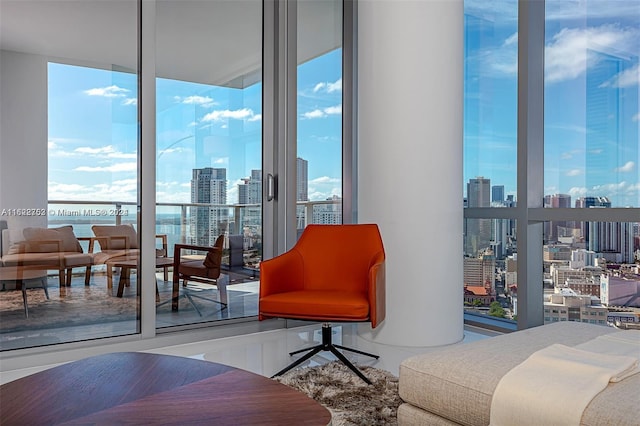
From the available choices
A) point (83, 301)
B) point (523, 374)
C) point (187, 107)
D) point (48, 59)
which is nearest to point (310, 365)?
point (83, 301)

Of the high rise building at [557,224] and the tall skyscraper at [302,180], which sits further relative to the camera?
the tall skyscraper at [302,180]

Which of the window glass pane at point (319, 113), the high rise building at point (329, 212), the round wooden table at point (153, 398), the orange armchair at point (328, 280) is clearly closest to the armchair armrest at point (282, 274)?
the orange armchair at point (328, 280)

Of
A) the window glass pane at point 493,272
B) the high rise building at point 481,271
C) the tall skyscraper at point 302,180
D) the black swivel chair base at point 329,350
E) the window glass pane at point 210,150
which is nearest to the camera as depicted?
the black swivel chair base at point 329,350

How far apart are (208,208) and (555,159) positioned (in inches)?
99.0

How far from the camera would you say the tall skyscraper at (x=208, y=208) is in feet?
12.5

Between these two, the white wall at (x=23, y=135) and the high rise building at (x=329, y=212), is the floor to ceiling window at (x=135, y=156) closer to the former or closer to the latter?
the white wall at (x=23, y=135)

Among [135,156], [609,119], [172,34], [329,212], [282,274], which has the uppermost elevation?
[172,34]

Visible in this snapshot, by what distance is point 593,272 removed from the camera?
11.6ft

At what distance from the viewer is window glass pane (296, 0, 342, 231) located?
14.2ft

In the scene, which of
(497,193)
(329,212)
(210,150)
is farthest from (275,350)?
(497,193)

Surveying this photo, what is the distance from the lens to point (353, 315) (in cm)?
287

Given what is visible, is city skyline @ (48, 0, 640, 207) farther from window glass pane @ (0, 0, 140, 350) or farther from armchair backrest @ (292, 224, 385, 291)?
armchair backrest @ (292, 224, 385, 291)

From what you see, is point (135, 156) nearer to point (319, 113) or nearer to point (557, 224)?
point (319, 113)

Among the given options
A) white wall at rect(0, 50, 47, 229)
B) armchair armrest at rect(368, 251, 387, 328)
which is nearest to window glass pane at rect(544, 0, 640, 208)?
armchair armrest at rect(368, 251, 387, 328)
